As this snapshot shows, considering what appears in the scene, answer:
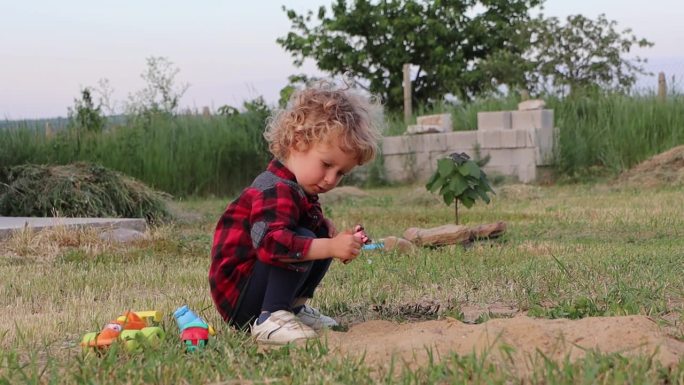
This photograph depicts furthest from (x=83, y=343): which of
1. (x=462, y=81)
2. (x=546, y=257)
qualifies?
(x=462, y=81)

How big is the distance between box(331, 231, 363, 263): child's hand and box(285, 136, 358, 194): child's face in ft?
1.12

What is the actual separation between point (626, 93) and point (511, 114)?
2.94 m

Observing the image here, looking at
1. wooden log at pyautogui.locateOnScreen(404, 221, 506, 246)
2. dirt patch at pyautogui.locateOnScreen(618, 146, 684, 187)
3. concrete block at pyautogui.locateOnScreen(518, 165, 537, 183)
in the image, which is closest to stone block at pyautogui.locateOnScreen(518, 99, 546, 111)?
concrete block at pyautogui.locateOnScreen(518, 165, 537, 183)

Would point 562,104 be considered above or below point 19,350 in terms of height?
above

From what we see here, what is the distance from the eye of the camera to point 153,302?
5094 mm

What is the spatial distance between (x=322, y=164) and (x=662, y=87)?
15.2 metres

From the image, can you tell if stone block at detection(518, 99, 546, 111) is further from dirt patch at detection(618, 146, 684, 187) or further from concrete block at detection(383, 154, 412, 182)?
concrete block at detection(383, 154, 412, 182)

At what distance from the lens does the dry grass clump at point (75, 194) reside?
Result: 966 cm

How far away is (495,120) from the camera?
16.2 meters

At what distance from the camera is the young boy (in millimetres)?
3746

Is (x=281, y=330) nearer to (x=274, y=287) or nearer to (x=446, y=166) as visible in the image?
(x=274, y=287)

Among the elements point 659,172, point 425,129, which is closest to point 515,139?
point 425,129

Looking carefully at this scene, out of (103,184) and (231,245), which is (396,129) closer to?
(103,184)

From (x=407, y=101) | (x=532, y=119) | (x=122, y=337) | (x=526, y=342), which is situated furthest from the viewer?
(x=407, y=101)
